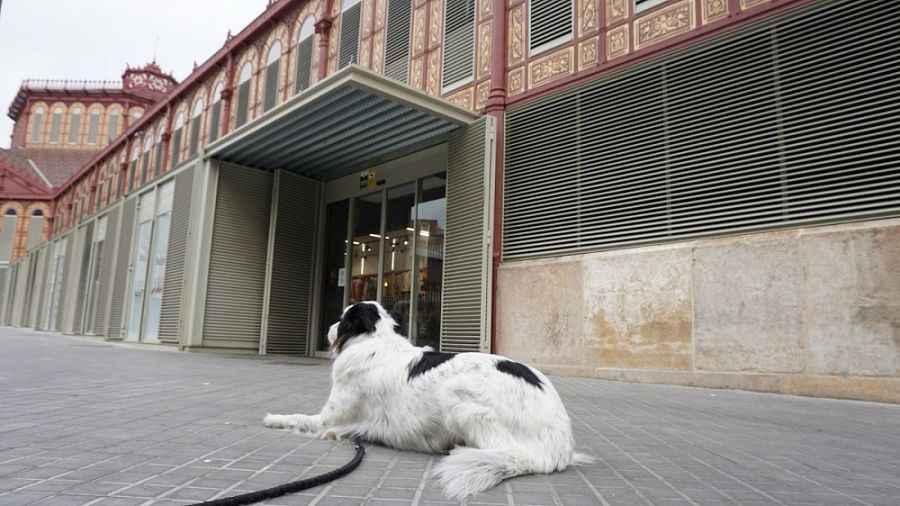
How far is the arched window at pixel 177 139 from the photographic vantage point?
74.2 ft

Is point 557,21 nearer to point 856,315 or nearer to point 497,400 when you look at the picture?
point 856,315

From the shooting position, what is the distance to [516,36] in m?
11.5

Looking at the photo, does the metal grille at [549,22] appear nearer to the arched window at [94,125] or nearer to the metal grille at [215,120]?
the metal grille at [215,120]

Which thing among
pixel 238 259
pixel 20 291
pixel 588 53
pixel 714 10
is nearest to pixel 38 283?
pixel 20 291

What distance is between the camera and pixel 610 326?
8.92m

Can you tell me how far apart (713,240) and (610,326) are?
1969 mm

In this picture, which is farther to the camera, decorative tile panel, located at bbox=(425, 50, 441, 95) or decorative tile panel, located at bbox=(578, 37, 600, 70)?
decorative tile panel, located at bbox=(425, 50, 441, 95)

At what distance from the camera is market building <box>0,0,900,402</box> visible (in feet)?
23.5

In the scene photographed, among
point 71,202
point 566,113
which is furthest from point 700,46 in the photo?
point 71,202

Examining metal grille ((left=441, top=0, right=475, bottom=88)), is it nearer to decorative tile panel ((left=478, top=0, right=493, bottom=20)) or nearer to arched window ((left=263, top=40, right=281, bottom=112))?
decorative tile panel ((left=478, top=0, right=493, bottom=20))

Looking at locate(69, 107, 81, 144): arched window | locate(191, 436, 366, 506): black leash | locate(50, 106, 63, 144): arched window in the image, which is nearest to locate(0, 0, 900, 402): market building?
locate(191, 436, 366, 506): black leash

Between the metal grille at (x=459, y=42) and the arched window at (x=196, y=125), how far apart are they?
1227 centimetres

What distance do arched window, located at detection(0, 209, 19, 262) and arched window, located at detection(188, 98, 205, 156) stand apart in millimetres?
36753

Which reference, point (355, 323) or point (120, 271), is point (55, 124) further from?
point (355, 323)
